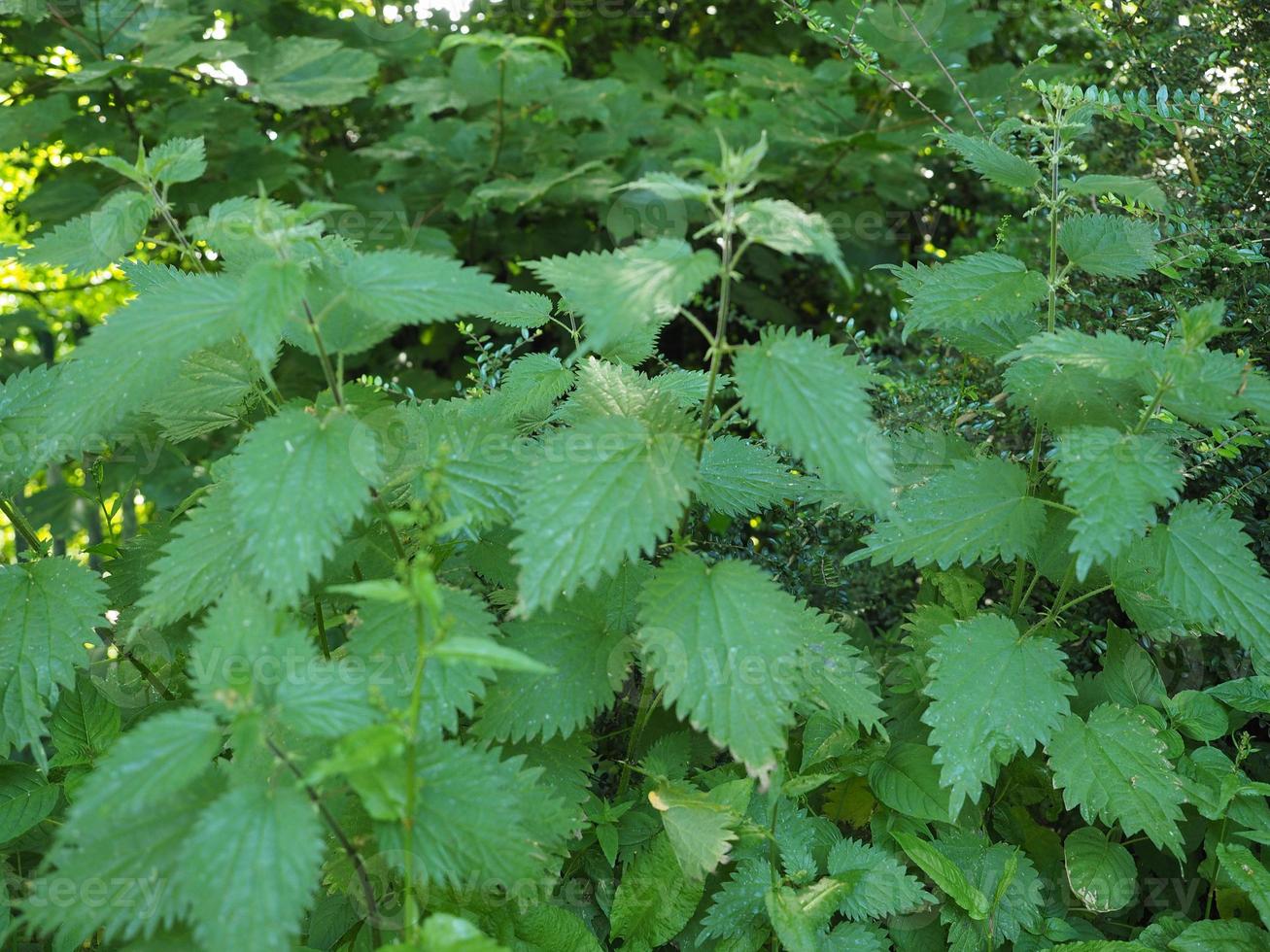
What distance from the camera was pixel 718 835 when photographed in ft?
5.08

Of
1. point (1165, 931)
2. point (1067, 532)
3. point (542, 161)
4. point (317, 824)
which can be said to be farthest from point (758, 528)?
point (542, 161)

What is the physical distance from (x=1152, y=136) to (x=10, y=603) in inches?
96.2

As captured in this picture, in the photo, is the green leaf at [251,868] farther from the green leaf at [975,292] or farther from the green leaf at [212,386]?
the green leaf at [975,292]

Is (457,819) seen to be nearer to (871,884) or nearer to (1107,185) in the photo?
(871,884)

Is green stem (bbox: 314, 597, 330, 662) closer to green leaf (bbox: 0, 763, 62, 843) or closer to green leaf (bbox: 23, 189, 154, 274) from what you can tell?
green leaf (bbox: 0, 763, 62, 843)

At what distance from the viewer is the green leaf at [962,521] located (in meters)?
1.62

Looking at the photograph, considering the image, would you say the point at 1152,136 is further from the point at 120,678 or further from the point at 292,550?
the point at 120,678

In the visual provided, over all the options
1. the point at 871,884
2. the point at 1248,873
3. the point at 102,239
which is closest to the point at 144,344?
the point at 102,239

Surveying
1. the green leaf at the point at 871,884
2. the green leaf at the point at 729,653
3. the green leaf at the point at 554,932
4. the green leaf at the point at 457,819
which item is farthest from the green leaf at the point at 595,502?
the green leaf at the point at 871,884

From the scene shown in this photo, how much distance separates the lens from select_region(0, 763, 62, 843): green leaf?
5.28 feet

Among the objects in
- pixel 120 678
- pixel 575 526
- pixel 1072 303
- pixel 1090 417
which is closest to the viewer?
pixel 575 526

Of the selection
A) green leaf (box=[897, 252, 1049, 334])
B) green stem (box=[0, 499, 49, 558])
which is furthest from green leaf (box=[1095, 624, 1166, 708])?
green stem (box=[0, 499, 49, 558])

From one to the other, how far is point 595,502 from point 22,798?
42.9 inches

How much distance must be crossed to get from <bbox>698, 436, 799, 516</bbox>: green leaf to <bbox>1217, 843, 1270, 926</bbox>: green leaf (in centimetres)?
88
